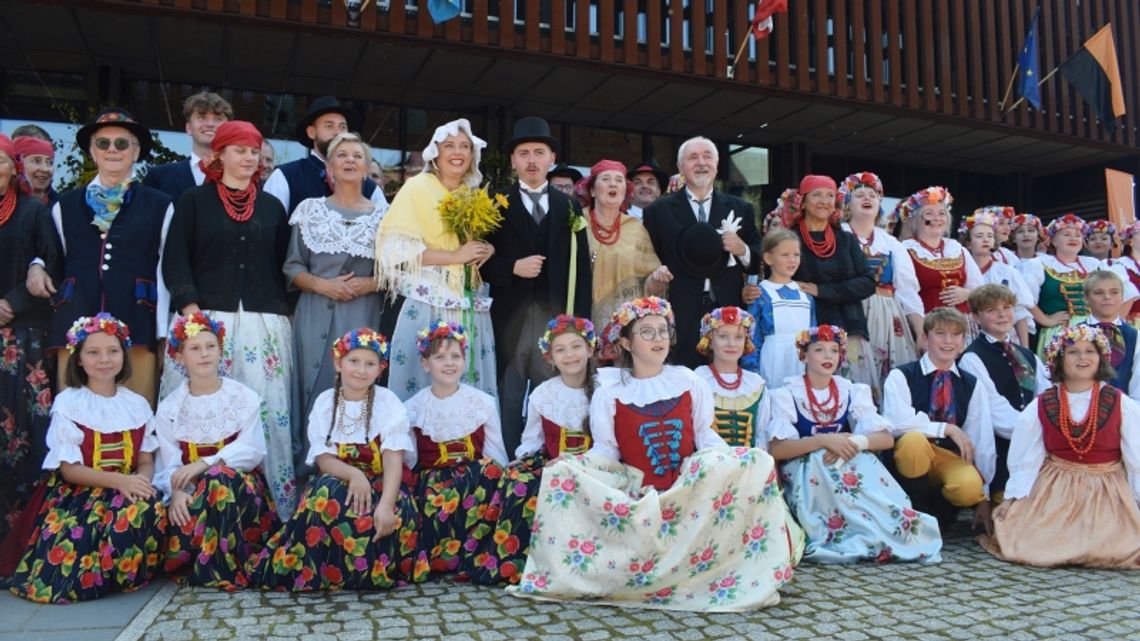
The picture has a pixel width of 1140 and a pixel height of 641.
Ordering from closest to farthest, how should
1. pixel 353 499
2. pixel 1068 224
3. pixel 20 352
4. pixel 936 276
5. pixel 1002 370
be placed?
pixel 353 499
pixel 20 352
pixel 1002 370
pixel 936 276
pixel 1068 224

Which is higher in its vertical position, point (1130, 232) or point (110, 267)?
point (1130, 232)

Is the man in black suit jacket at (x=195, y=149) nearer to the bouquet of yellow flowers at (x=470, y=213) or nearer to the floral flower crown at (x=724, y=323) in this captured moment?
the bouquet of yellow flowers at (x=470, y=213)

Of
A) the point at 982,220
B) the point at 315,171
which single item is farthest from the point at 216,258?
the point at 982,220

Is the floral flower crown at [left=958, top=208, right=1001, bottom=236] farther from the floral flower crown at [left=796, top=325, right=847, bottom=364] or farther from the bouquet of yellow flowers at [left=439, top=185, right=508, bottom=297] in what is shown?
the bouquet of yellow flowers at [left=439, top=185, right=508, bottom=297]

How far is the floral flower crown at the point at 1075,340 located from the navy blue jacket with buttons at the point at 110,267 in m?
4.92

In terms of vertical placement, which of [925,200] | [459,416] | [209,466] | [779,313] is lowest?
[209,466]

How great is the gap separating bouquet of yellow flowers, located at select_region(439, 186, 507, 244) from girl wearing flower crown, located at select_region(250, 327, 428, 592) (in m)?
0.89

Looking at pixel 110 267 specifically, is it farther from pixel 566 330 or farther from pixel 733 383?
pixel 733 383

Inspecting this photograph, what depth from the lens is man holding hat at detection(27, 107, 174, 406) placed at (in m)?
4.70

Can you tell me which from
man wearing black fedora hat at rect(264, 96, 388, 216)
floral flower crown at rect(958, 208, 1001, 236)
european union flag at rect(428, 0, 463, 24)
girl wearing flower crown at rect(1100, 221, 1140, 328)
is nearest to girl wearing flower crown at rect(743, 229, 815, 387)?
floral flower crown at rect(958, 208, 1001, 236)

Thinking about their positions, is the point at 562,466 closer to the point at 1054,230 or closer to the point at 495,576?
the point at 495,576

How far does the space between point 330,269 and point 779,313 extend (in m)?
2.73

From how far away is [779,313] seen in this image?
223 inches

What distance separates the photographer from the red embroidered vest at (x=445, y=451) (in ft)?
15.1
